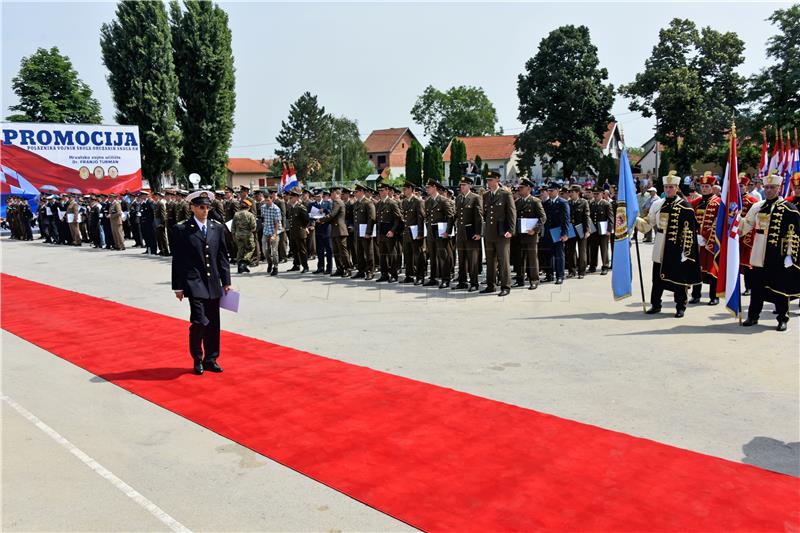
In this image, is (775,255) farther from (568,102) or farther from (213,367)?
(568,102)

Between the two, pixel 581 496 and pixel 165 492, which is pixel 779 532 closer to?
pixel 581 496

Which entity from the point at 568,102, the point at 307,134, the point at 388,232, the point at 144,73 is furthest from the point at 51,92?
the point at 388,232

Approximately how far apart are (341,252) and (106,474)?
32.6 ft

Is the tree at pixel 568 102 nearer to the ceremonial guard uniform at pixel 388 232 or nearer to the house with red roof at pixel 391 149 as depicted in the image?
the ceremonial guard uniform at pixel 388 232

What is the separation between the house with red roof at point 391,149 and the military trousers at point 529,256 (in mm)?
82160

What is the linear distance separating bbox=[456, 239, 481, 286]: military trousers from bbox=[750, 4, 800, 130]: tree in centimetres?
3510

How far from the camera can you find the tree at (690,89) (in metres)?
42.3

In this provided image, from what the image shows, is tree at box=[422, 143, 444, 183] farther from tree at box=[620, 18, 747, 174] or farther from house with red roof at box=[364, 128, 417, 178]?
house with red roof at box=[364, 128, 417, 178]

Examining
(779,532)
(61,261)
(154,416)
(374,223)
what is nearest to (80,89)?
(61,261)

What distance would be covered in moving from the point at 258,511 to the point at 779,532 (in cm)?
314

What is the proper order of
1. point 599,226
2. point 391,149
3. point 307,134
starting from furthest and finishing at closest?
point 391,149 < point 307,134 < point 599,226

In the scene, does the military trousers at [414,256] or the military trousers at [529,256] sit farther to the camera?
the military trousers at [414,256]

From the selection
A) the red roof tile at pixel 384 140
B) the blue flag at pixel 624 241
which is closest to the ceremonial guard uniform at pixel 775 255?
the blue flag at pixel 624 241

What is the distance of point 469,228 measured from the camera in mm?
11820
